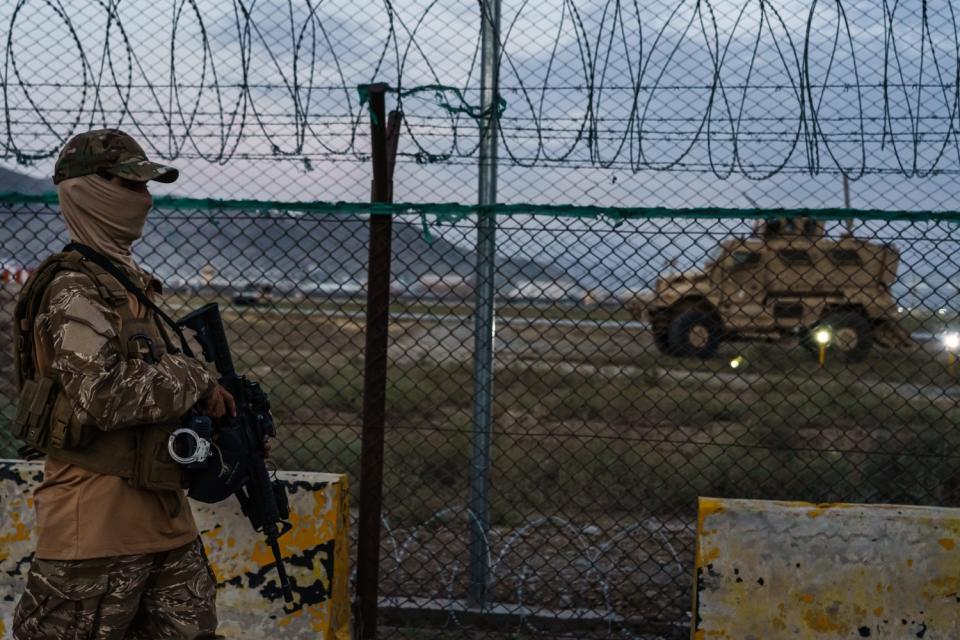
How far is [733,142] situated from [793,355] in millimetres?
9764

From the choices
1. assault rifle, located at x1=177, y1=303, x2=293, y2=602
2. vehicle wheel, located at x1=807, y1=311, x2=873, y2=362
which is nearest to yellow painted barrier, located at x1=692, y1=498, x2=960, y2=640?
assault rifle, located at x1=177, y1=303, x2=293, y2=602

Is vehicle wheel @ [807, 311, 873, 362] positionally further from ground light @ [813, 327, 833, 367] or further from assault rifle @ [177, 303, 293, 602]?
assault rifle @ [177, 303, 293, 602]

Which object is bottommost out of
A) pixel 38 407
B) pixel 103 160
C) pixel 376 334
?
pixel 38 407

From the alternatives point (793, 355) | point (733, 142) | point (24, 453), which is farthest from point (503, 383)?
point (24, 453)

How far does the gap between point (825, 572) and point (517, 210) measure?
1576 millimetres

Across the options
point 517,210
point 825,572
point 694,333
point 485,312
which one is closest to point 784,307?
point 694,333

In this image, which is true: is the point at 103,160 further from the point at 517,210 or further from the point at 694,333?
the point at 694,333

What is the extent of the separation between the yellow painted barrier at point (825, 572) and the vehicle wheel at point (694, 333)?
33.1ft

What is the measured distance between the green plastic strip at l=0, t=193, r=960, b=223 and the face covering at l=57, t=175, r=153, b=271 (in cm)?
96

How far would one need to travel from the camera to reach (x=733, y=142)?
151 inches

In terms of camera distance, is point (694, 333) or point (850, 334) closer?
point (850, 334)

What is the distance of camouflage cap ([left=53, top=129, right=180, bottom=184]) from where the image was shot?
232 cm

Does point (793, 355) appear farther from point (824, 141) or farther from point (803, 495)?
point (824, 141)

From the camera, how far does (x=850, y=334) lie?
13578mm
